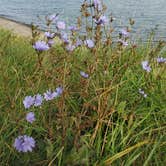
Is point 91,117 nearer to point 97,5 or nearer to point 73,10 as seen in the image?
point 97,5

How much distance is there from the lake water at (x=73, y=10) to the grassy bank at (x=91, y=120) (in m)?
5.52

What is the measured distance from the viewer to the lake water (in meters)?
8.78

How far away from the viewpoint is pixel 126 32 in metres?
2.56

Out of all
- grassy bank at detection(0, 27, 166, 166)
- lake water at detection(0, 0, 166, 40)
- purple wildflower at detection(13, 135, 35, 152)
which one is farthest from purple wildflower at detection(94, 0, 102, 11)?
lake water at detection(0, 0, 166, 40)

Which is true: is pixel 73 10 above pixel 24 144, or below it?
below

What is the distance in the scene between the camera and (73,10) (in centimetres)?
1033

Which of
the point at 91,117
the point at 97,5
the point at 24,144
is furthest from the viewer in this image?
the point at 97,5

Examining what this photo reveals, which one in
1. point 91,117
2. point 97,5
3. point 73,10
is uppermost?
point 97,5

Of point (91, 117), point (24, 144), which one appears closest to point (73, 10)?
point (91, 117)

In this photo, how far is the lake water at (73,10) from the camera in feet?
28.8

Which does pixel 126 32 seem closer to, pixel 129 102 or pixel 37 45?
pixel 129 102

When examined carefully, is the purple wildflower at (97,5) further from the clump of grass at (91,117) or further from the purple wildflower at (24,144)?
the purple wildflower at (24,144)

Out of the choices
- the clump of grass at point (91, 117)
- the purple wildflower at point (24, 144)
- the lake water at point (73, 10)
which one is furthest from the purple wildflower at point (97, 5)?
the lake water at point (73, 10)

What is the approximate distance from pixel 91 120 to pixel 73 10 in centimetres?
873
